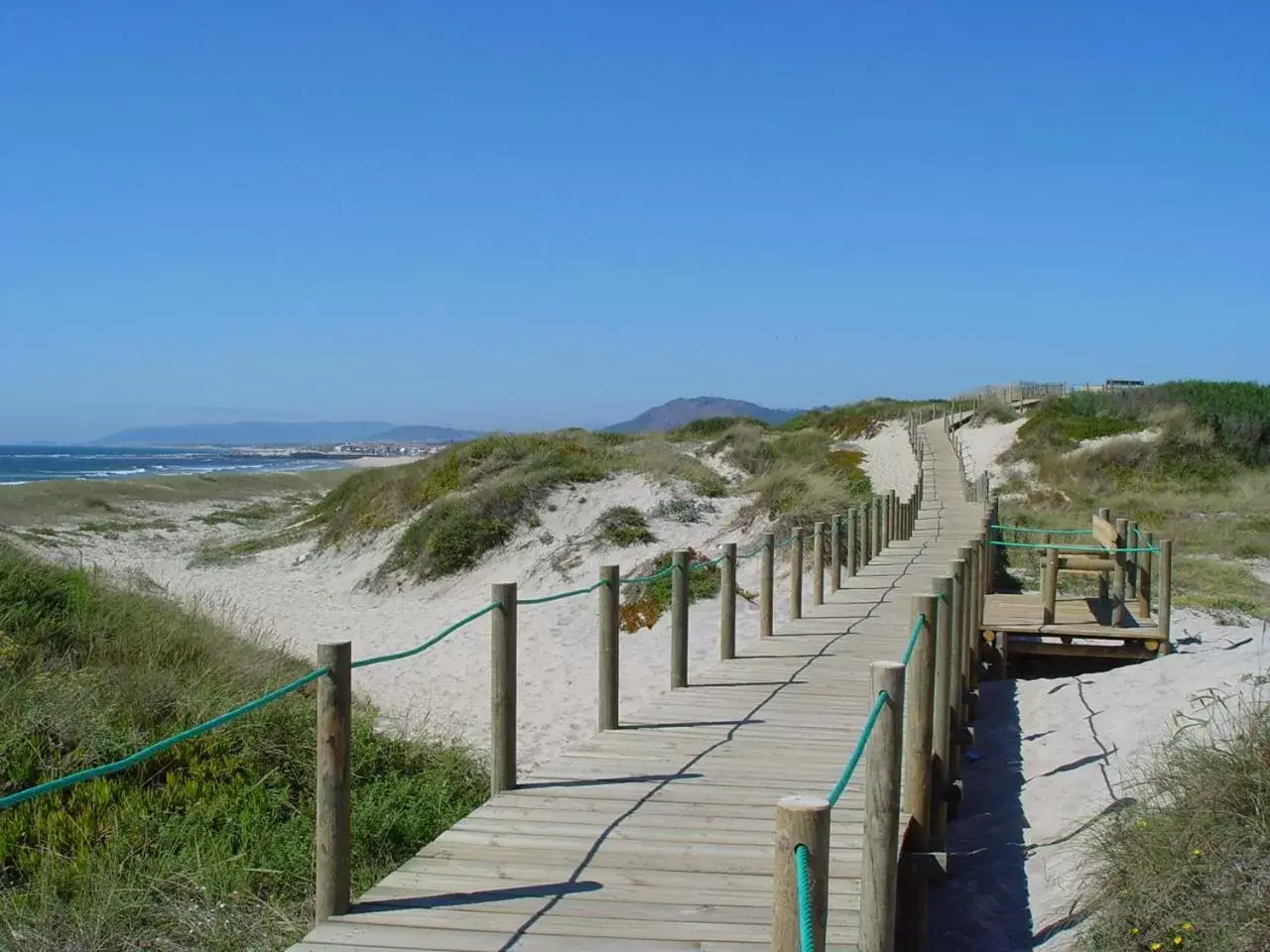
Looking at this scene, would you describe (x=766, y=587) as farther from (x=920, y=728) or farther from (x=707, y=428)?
(x=707, y=428)

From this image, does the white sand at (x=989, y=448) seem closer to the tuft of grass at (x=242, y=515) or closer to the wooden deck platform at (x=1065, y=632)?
the wooden deck platform at (x=1065, y=632)

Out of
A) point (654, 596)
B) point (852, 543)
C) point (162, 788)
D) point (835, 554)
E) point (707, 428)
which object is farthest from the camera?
point (707, 428)

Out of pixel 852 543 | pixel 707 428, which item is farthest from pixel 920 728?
pixel 707 428

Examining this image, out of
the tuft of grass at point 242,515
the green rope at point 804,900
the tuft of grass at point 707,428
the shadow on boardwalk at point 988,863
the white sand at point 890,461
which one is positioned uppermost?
the tuft of grass at point 707,428

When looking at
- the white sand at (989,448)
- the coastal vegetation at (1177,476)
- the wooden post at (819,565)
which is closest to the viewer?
the wooden post at (819,565)

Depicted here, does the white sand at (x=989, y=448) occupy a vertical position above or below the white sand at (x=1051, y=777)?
above

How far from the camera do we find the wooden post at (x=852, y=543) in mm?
16438

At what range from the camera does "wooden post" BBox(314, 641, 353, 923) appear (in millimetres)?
4723

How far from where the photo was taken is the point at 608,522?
2328 cm

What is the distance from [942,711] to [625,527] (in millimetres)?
15773

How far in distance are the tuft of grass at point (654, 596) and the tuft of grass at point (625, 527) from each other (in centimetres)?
320

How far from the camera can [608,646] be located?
25.6 feet

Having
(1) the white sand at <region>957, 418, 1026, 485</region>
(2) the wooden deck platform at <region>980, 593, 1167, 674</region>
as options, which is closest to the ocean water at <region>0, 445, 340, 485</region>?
(1) the white sand at <region>957, 418, 1026, 485</region>

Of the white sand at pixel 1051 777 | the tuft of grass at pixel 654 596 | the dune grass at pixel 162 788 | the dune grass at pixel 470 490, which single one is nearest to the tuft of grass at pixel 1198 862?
the white sand at pixel 1051 777
